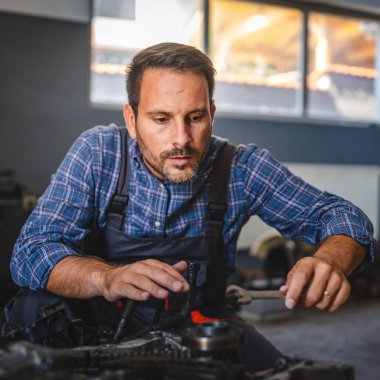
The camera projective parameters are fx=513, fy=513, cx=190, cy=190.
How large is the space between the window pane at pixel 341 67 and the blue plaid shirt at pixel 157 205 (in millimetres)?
2899

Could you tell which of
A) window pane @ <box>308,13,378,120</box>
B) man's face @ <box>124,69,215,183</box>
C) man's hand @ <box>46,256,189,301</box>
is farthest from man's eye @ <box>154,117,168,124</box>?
window pane @ <box>308,13,378,120</box>

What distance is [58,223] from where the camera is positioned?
1.17 meters

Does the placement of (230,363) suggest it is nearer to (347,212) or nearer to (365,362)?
(347,212)

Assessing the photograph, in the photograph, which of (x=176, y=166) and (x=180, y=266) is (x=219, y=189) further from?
(x=180, y=266)

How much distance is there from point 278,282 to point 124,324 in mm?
2283

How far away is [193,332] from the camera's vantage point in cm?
66

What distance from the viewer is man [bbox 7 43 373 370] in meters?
1.10

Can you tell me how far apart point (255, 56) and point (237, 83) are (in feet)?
0.93

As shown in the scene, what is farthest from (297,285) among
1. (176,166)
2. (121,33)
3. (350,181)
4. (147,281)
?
(350,181)

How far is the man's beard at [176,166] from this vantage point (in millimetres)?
1157

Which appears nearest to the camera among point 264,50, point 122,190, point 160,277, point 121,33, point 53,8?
point 160,277

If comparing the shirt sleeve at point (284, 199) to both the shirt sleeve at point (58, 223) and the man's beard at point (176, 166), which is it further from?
the shirt sleeve at point (58, 223)

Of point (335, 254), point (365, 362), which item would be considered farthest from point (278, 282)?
point (335, 254)

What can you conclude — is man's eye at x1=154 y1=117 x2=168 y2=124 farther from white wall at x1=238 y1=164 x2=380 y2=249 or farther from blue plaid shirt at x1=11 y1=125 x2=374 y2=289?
white wall at x1=238 y1=164 x2=380 y2=249
